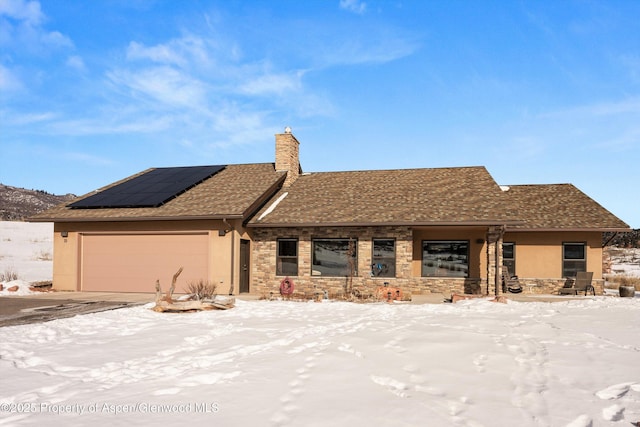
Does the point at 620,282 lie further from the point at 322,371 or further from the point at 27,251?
the point at 27,251

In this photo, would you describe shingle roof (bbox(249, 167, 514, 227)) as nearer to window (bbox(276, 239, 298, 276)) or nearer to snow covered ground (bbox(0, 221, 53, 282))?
window (bbox(276, 239, 298, 276))

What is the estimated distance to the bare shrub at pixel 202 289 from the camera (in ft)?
44.3

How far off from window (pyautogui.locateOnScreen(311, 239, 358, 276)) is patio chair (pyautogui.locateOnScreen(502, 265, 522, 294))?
5.36 meters

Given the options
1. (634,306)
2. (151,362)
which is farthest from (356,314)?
(634,306)

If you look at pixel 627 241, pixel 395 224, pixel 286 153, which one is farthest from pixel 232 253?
pixel 627 241

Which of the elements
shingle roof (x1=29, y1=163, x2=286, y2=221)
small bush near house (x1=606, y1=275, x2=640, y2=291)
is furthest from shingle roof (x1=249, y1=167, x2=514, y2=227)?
small bush near house (x1=606, y1=275, x2=640, y2=291)

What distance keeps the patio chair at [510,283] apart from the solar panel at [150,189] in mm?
12123

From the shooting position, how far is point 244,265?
16.4 meters

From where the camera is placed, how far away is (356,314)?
11.6 meters

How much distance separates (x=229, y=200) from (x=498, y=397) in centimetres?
1255

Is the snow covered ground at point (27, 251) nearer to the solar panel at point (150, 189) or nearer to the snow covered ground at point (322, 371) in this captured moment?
the solar panel at point (150, 189)

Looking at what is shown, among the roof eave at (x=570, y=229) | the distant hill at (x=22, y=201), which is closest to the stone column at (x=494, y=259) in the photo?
the roof eave at (x=570, y=229)

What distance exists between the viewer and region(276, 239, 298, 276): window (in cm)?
1641

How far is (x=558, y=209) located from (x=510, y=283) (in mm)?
3812
